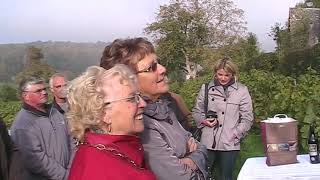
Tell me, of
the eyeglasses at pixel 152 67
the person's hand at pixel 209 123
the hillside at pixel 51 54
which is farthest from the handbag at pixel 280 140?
the hillside at pixel 51 54

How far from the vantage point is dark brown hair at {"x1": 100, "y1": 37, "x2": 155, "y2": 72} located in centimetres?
266

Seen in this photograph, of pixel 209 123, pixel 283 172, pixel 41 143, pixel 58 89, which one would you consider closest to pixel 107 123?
pixel 283 172

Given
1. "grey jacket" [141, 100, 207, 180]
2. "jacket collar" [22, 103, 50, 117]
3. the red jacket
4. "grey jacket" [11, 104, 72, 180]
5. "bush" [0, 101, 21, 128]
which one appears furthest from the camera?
"bush" [0, 101, 21, 128]

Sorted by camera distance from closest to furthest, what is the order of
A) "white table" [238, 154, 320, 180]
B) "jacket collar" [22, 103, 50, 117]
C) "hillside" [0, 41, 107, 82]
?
"white table" [238, 154, 320, 180] → "jacket collar" [22, 103, 50, 117] → "hillside" [0, 41, 107, 82]

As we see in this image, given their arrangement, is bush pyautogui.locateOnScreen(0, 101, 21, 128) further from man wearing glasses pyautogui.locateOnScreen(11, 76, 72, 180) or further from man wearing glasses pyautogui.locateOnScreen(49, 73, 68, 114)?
man wearing glasses pyautogui.locateOnScreen(11, 76, 72, 180)

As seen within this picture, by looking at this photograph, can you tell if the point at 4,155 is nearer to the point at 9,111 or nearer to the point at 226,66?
the point at 226,66

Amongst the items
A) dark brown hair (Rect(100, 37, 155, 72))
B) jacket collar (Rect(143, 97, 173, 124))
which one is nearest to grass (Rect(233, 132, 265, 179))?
jacket collar (Rect(143, 97, 173, 124))

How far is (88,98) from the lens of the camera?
7.66 feet

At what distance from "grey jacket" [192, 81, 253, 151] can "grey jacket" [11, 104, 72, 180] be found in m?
1.69

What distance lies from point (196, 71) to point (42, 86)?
3004cm

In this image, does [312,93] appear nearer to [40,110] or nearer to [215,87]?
[215,87]

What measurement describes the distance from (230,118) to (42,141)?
210 cm

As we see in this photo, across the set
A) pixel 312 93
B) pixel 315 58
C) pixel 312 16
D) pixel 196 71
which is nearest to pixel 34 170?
pixel 312 93

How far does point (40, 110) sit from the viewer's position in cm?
484
